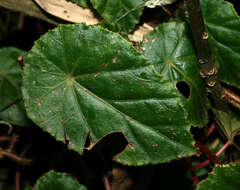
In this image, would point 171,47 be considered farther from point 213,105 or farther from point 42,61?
point 42,61

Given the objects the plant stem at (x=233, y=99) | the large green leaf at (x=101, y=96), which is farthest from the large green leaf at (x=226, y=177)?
the plant stem at (x=233, y=99)

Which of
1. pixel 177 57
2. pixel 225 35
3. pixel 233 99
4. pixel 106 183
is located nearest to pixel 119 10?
pixel 177 57

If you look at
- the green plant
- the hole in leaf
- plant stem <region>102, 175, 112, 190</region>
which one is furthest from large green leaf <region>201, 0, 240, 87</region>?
plant stem <region>102, 175, 112, 190</region>

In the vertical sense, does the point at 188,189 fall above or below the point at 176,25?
below

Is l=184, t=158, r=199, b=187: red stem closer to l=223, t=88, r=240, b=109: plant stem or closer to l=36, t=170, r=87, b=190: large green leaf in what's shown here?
l=223, t=88, r=240, b=109: plant stem

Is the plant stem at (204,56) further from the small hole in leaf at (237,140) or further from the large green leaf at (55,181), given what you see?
the large green leaf at (55,181)

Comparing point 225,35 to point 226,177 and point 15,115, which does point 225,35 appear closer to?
point 226,177

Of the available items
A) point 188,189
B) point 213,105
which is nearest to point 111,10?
point 213,105
